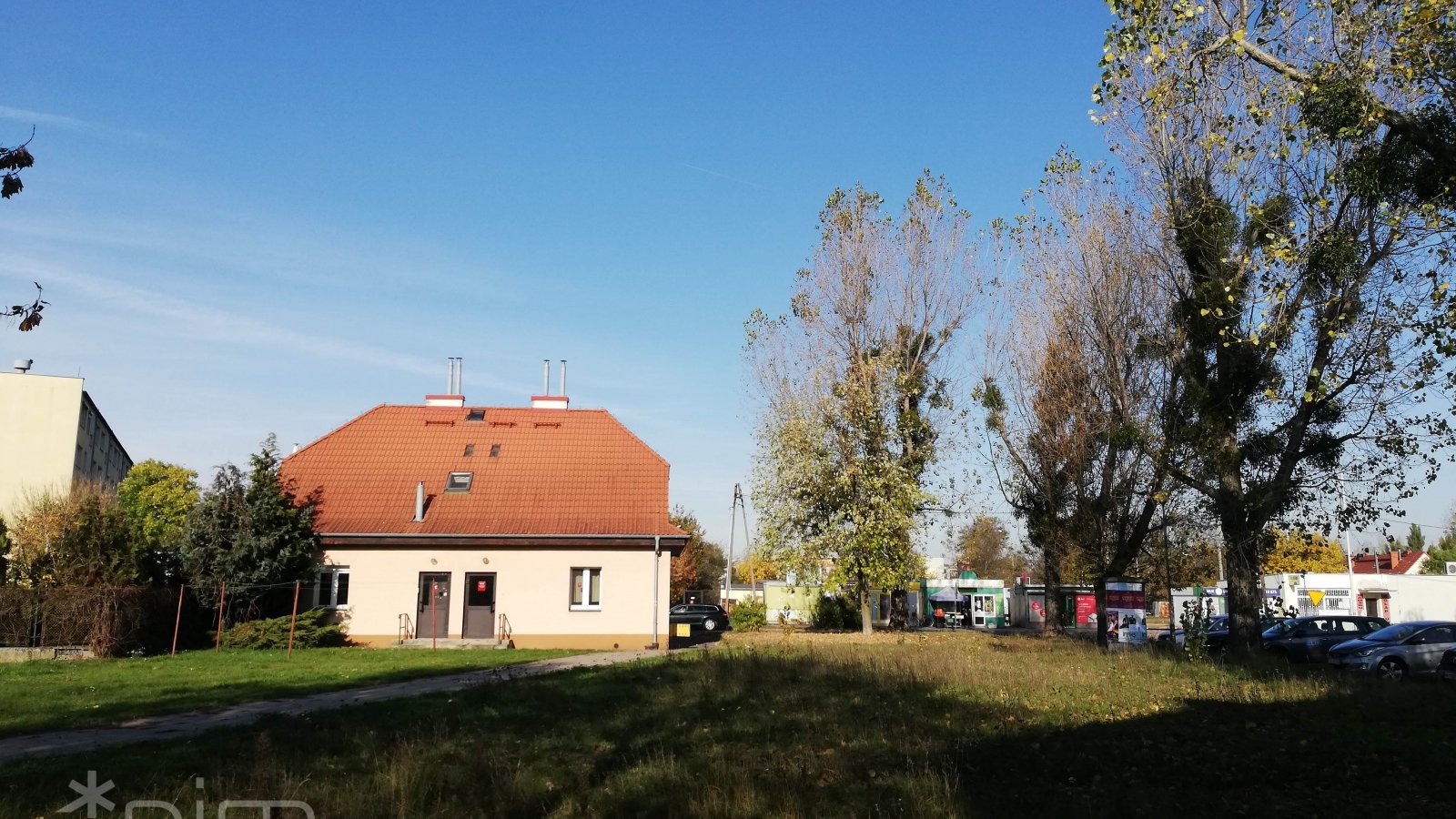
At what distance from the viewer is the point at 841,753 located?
1053cm

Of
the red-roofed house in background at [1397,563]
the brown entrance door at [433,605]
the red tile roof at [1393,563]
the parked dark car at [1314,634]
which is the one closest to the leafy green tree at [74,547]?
the brown entrance door at [433,605]

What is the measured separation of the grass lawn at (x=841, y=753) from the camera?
8.55 m

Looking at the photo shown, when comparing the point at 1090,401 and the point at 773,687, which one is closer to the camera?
the point at 773,687

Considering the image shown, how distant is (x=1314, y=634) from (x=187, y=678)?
98.3 ft

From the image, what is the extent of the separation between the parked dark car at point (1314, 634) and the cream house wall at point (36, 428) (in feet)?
164

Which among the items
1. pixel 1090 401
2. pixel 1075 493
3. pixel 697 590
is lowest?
pixel 697 590

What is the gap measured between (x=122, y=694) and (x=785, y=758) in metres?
12.4

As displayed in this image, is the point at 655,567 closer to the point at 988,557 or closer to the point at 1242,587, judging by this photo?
the point at 1242,587

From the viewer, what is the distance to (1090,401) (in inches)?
1184

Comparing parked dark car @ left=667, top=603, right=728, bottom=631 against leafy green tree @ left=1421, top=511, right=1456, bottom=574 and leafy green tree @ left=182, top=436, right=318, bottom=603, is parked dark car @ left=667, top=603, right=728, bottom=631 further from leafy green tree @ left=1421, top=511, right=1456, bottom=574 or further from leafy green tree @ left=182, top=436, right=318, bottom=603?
leafy green tree @ left=1421, top=511, right=1456, bottom=574

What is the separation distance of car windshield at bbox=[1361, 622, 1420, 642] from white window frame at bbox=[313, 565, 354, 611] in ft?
93.5

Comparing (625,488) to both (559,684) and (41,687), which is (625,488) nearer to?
(559,684)

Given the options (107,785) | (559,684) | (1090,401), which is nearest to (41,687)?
(559,684)

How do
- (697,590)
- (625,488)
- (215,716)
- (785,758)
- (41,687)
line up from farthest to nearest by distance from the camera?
(697,590), (625,488), (41,687), (215,716), (785,758)
